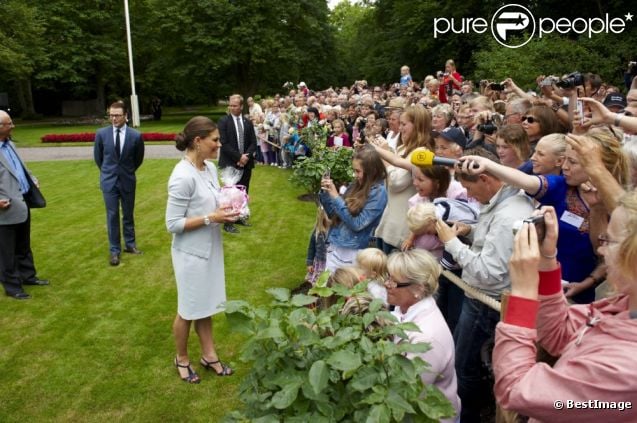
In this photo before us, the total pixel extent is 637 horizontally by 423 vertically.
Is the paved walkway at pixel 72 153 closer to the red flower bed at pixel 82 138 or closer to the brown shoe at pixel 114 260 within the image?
the red flower bed at pixel 82 138

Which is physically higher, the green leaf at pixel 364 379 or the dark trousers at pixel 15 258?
the green leaf at pixel 364 379

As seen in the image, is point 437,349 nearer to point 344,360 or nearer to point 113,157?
point 344,360

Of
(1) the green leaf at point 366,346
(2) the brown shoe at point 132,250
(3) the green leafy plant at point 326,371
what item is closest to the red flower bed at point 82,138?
(2) the brown shoe at point 132,250

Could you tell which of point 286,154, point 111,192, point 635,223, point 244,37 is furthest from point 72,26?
point 635,223

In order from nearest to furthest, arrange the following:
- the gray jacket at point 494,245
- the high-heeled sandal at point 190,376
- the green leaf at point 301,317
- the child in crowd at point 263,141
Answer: the green leaf at point 301,317
the gray jacket at point 494,245
the high-heeled sandal at point 190,376
the child in crowd at point 263,141

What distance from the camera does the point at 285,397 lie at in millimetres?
1882

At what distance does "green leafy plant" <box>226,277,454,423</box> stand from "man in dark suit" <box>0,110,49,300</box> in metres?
5.74

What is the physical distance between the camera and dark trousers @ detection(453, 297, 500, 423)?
3.49m

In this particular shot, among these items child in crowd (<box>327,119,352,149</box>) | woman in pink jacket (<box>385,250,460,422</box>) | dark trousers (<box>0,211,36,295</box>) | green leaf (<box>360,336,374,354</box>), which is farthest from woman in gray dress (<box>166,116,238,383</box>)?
child in crowd (<box>327,119,352,149</box>)

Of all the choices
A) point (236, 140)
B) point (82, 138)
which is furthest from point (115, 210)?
point (82, 138)

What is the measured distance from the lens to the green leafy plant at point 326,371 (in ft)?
6.15

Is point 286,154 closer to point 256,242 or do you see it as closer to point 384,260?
point 256,242

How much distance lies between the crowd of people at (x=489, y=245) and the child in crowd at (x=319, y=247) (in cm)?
3

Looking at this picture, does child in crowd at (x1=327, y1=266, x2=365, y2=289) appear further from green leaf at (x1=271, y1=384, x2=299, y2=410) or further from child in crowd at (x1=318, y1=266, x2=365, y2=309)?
green leaf at (x1=271, y1=384, x2=299, y2=410)
